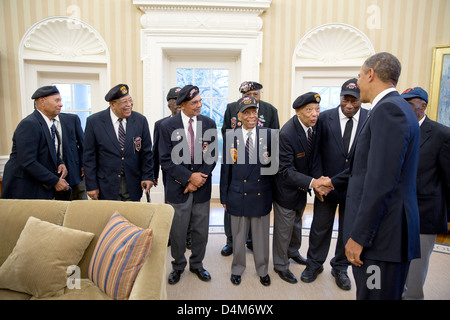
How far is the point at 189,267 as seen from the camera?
2562mm

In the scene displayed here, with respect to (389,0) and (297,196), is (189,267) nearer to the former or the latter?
(297,196)

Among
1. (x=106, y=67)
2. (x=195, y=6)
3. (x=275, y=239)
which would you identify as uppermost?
(x=195, y=6)

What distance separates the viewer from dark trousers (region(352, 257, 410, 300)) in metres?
1.31

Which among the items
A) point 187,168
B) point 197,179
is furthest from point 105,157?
point 197,179

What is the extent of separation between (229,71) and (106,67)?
1858 mm

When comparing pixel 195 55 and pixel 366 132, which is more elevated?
pixel 195 55

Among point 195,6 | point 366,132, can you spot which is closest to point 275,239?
point 366,132

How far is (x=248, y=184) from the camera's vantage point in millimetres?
2227

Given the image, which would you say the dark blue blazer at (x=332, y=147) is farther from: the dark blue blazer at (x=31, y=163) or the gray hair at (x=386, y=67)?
the dark blue blazer at (x=31, y=163)

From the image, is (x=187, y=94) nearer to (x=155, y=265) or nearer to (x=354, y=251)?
(x=155, y=265)

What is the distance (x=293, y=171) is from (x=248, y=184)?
0.36m

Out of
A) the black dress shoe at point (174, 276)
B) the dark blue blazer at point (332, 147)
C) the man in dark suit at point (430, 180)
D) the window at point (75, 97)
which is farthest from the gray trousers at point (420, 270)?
the window at point (75, 97)

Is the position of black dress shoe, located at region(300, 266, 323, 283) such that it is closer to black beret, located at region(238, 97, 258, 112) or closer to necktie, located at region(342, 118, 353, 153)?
necktie, located at region(342, 118, 353, 153)

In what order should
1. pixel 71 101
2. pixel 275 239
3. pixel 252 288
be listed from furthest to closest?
pixel 71 101 → pixel 275 239 → pixel 252 288
